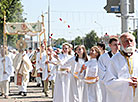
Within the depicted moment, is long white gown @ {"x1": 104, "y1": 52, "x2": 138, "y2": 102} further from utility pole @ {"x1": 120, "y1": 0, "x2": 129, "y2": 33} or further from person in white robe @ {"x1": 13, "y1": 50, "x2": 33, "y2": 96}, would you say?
person in white robe @ {"x1": 13, "y1": 50, "x2": 33, "y2": 96}

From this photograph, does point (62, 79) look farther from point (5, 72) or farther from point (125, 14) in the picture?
point (125, 14)

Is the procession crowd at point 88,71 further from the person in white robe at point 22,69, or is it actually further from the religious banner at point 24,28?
the religious banner at point 24,28

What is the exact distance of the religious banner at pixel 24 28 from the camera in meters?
18.0

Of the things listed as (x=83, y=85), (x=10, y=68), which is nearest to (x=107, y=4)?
(x=83, y=85)

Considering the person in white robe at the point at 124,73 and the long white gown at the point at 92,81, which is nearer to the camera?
the person in white robe at the point at 124,73

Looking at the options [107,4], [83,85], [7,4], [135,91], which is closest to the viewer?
[135,91]

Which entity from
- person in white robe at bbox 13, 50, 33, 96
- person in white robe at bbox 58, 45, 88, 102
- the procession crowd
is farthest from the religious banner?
person in white robe at bbox 58, 45, 88, 102

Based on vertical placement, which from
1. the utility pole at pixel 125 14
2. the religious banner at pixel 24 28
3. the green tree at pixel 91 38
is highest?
the green tree at pixel 91 38

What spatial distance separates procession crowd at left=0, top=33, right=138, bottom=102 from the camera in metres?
6.18

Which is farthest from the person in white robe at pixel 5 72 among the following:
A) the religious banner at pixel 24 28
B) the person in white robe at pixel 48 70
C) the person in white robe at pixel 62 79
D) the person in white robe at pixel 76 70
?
the person in white robe at pixel 76 70

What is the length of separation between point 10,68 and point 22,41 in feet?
4.50

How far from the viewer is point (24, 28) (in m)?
18.4

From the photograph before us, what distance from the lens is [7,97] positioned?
52.1 ft

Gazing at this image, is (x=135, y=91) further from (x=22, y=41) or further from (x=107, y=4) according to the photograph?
(x=22, y=41)
